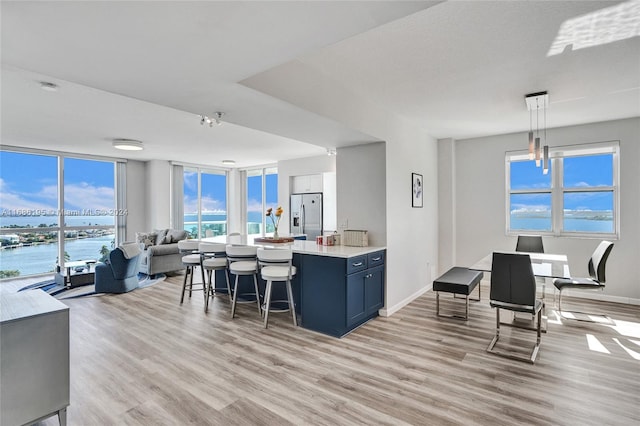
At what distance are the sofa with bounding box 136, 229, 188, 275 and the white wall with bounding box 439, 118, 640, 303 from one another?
18.3 feet

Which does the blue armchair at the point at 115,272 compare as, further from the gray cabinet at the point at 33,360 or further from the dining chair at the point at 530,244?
the dining chair at the point at 530,244

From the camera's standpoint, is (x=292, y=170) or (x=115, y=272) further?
(x=292, y=170)

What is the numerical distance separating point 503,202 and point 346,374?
453 cm

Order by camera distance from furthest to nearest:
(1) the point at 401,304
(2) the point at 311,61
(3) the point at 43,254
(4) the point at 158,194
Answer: (4) the point at 158,194 → (3) the point at 43,254 → (1) the point at 401,304 → (2) the point at 311,61

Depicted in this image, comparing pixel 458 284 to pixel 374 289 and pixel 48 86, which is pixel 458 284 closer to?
pixel 374 289

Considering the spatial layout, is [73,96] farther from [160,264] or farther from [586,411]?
[586,411]

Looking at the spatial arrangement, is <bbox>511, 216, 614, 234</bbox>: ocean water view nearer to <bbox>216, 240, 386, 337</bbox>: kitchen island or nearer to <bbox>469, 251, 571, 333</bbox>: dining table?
<bbox>469, 251, 571, 333</bbox>: dining table

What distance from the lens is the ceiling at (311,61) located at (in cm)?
167

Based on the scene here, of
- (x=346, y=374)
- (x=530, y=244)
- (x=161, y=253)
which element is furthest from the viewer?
(x=161, y=253)

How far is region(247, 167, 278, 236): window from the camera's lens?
31.9ft

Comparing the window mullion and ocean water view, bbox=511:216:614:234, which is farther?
the window mullion

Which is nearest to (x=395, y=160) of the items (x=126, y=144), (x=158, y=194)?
(x=126, y=144)

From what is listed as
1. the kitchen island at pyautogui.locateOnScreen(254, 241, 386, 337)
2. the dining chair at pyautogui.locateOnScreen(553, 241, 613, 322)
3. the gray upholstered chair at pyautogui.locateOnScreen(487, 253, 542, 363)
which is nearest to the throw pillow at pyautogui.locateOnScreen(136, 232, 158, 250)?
the kitchen island at pyautogui.locateOnScreen(254, 241, 386, 337)

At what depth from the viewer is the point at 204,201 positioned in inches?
382
